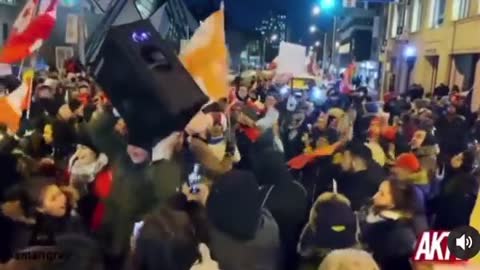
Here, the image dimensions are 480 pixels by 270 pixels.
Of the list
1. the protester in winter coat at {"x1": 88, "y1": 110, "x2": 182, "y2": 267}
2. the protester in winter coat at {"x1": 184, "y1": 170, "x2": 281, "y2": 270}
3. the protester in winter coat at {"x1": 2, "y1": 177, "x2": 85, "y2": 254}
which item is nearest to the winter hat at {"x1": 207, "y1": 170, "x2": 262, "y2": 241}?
the protester in winter coat at {"x1": 184, "y1": 170, "x2": 281, "y2": 270}

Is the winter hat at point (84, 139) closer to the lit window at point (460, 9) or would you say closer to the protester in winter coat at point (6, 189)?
the protester in winter coat at point (6, 189)

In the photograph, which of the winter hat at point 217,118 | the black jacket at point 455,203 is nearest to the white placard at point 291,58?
the winter hat at point 217,118

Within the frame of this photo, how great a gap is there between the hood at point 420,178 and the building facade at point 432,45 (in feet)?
1.16

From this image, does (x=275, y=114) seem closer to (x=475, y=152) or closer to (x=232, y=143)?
(x=232, y=143)

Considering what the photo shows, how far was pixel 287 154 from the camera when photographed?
6.89 feet

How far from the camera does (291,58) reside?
2.11 meters

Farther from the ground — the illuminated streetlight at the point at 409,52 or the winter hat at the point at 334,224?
the illuminated streetlight at the point at 409,52

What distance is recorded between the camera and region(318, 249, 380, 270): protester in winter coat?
1755 mm

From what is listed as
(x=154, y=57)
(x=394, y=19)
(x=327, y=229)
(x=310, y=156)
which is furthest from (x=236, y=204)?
(x=394, y=19)

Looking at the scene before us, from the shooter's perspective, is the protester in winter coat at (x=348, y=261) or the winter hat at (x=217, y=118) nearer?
the protester in winter coat at (x=348, y=261)

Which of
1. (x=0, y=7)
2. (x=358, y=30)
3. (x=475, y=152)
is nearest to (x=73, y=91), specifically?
(x=0, y=7)
